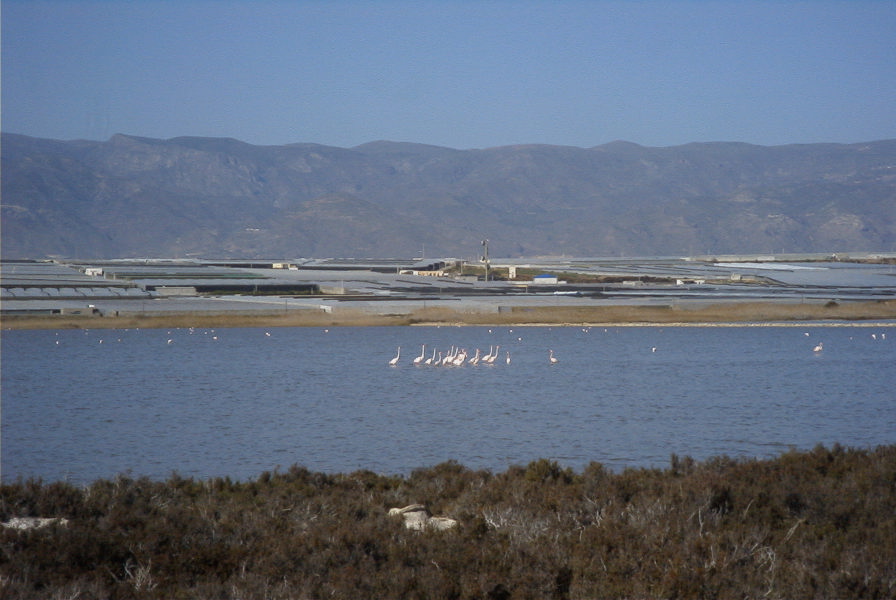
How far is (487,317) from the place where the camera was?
45.2m

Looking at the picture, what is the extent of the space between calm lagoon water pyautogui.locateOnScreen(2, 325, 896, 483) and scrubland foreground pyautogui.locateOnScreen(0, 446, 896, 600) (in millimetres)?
4168

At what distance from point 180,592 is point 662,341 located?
33.2 meters

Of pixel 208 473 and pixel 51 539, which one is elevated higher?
pixel 51 539

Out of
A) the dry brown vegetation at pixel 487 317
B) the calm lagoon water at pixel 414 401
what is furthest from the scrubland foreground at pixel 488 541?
the dry brown vegetation at pixel 487 317

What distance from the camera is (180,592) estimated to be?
22.1 ft

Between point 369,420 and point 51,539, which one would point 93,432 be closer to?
point 369,420

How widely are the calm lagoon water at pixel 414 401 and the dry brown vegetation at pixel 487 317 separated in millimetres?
3146

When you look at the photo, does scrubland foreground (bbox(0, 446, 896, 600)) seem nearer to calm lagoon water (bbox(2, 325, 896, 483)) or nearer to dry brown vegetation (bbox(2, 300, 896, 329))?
Answer: calm lagoon water (bbox(2, 325, 896, 483))

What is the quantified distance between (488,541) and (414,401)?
48.2 feet

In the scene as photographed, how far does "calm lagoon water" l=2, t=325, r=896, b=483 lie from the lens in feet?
50.9

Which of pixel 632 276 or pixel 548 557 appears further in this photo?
pixel 632 276

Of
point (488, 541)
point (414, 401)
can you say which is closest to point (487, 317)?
point (414, 401)

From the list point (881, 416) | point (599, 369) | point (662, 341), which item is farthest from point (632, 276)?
point (881, 416)

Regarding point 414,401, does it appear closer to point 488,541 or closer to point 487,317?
point 488,541
